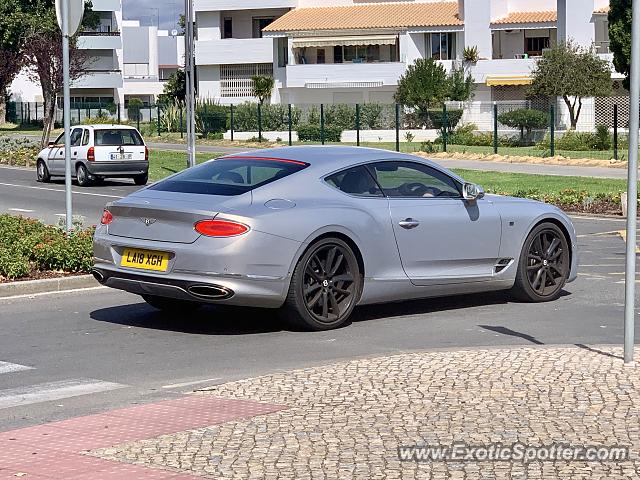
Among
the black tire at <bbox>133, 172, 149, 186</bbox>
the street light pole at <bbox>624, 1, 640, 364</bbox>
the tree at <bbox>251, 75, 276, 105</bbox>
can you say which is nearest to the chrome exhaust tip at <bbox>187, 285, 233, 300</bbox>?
the street light pole at <bbox>624, 1, 640, 364</bbox>

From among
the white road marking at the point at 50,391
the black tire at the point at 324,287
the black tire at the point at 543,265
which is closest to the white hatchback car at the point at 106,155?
the black tire at the point at 543,265

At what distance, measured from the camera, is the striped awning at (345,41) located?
74.9 m

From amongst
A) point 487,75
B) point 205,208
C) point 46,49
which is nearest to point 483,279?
point 205,208

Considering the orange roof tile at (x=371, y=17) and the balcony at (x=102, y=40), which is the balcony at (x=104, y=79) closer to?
the balcony at (x=102, y=40)

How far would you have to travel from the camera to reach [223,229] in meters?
10.1

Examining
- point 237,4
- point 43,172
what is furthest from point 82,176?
point 237,4

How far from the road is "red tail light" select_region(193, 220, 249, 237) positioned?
0.87 metres

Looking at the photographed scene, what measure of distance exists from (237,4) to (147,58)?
4406cm

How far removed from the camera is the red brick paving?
621 centimetres

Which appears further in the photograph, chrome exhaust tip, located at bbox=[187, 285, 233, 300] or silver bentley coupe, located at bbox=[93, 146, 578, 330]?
silver bentley coupe, located at bbox=[93, 146, 578, 330]

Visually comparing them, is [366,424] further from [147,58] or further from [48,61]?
[147,58]

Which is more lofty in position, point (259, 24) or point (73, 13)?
point (259, 24)

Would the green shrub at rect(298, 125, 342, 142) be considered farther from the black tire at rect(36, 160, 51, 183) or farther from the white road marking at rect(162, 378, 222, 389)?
the white road marking at rect(162, 378, 222, 389)

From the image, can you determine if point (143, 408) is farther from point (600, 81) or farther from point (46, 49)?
point (600, 81)
